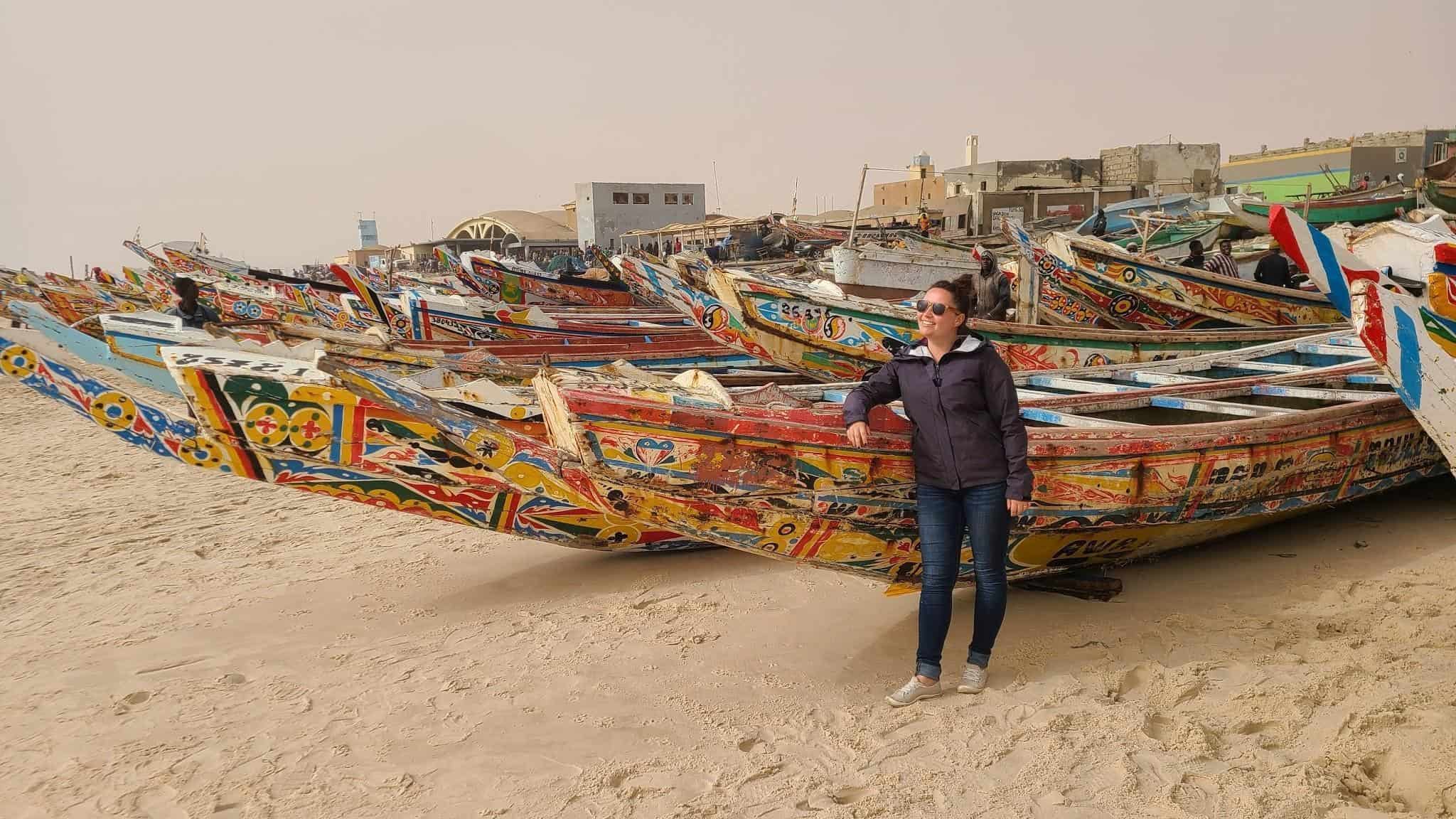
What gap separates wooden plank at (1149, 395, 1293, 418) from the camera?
4688mm

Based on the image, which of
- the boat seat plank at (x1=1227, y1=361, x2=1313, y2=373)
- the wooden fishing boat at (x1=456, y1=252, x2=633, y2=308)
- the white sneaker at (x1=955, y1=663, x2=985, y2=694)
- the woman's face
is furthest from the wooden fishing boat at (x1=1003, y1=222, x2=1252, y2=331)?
the wooden fishing boat at (x1=456, y1=252, x2=633, y2=308)

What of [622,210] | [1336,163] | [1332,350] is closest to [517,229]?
[622,210]

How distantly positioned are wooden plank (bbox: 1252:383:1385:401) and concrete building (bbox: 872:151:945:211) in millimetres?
24690

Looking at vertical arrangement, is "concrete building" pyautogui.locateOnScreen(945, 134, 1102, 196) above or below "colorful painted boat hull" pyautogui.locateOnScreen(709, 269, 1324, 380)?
above

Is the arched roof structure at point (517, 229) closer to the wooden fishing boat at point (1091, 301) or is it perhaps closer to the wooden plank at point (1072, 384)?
the wooden fishing boat at point (1091, 301)

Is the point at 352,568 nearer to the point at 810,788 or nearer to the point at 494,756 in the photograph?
the point at 494,756

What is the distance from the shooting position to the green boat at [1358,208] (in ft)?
53.2

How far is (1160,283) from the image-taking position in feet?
32.1

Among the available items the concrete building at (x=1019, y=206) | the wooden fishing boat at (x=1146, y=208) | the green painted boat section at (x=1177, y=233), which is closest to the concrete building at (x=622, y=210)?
the concrete building at (x=1019, y=206)

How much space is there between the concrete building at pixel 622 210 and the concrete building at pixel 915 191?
33.8 feet

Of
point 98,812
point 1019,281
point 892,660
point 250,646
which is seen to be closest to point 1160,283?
point 1019,281

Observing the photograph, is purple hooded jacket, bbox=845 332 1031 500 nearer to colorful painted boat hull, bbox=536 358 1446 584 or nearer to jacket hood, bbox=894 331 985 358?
jacket hood, bbox=894 331 985 358

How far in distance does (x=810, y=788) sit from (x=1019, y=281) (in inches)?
350

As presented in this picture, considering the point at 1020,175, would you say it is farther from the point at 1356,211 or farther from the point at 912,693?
the point at 912,693
